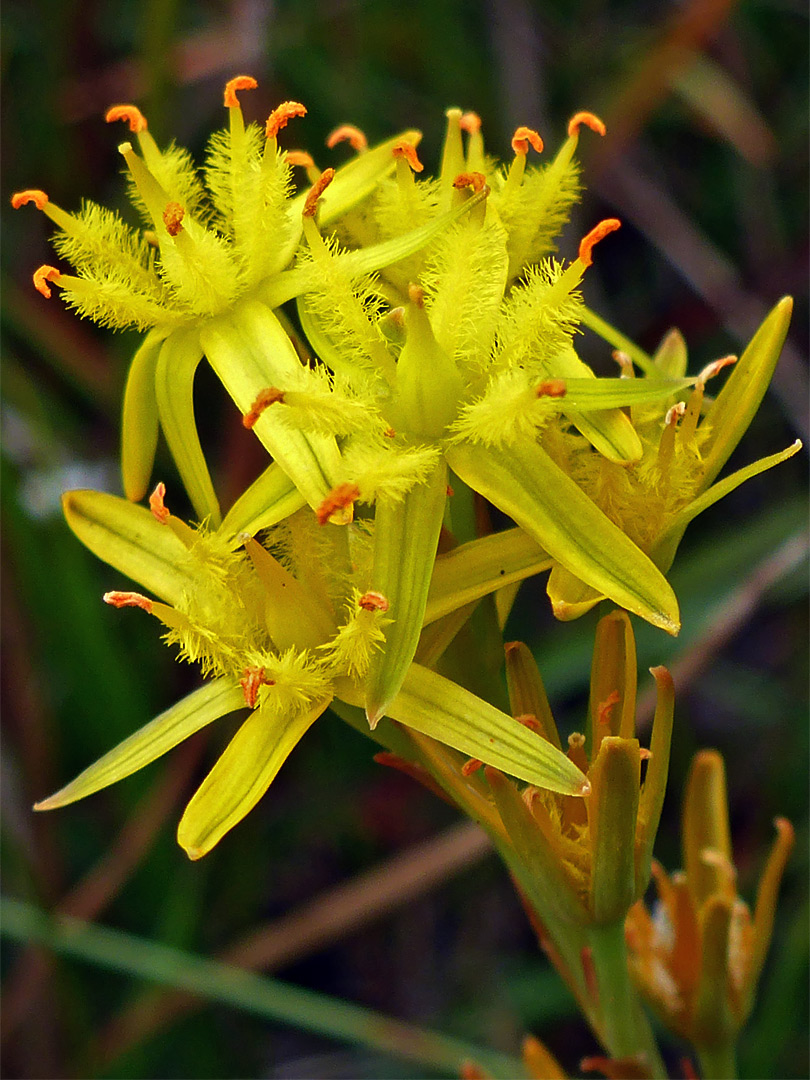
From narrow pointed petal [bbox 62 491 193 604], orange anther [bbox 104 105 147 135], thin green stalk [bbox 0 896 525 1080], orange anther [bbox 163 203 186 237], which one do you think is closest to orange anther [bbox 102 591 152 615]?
narrow pointed petal [bbox 62 491 193 604]

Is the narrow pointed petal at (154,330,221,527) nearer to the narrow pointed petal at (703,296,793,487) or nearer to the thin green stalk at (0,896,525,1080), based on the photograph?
the narrow pointed petal at (703,296,793,487)

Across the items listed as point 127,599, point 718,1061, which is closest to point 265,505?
point 127,599

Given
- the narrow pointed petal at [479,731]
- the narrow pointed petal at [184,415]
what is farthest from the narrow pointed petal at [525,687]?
the narrow pointed petal at [184,415]

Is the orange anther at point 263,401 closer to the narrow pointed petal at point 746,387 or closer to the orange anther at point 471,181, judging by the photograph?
the orange anther at point 471,181

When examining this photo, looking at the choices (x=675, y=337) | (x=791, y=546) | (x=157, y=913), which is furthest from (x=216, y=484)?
(x=675, y=337)

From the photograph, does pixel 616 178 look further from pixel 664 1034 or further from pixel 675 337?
pixel 664 1034

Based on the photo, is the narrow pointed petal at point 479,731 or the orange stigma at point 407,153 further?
the orange stigma at point 407,153
